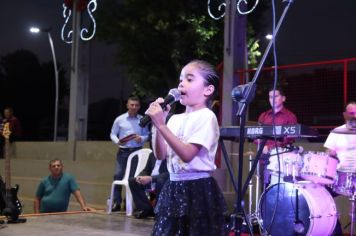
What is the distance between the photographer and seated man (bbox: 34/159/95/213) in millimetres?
7582

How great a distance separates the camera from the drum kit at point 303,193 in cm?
545

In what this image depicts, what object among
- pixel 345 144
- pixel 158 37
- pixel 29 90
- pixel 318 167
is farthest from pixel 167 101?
pixel 29 90

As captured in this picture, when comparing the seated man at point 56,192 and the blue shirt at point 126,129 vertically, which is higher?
the blue shirt at point 126,129

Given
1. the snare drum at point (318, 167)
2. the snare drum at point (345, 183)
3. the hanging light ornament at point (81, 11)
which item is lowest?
the snare drum at point (345, 183)

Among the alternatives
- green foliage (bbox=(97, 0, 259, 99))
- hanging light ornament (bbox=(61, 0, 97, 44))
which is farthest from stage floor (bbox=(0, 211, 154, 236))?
green foliage (bbox=(97, 0, 259, 99))

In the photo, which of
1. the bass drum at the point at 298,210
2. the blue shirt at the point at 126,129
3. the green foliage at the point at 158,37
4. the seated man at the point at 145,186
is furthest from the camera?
the green foliage at the point at 158,37

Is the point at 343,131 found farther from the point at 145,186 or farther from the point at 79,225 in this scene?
the point at 79,225

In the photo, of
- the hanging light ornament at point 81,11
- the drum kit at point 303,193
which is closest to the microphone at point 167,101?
the drum kit at point 303,193

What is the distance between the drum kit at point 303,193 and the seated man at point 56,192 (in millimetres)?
2889

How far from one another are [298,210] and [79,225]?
237 centimetres

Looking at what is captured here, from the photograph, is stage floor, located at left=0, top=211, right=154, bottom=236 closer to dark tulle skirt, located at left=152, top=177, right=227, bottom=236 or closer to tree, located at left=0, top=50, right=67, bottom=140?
dark tulle skirt, located at left=152, top=177, right=227, bottom=236

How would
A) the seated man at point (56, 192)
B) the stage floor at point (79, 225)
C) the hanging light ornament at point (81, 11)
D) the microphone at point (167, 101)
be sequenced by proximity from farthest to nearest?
the hanging light ornament at point (81, 11) → the seated man at point (56, 192) → the stage floor at point (79, 225) → the microphone at point (167, 101)

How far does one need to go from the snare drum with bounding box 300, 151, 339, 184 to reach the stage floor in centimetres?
173

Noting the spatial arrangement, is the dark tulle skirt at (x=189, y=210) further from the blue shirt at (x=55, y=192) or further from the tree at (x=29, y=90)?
the tree at (x=29, y=90)
